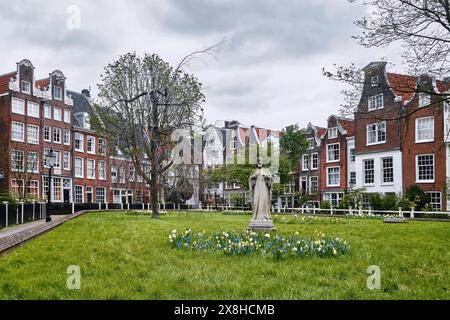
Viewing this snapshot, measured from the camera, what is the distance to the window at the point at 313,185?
53469 mm

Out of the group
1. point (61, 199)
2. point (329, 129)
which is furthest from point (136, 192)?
point (329, 129)

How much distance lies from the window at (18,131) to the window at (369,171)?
3575cm

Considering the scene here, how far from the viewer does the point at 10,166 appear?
4419 centimetres

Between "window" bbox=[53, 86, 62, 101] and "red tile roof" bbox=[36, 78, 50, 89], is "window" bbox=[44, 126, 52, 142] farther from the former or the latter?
"red tile roof" bbox=[36, 78, 50, 89]

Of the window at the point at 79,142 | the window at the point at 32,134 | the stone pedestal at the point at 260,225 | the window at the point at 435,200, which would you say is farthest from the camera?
the window at the point at 79,142

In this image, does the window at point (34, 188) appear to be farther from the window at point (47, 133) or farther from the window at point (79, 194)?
the window at point (79, 194)

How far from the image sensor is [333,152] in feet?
169

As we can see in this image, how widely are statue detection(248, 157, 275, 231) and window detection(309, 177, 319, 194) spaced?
37761 millimetres

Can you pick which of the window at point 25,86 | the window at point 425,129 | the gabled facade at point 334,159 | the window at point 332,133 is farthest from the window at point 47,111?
the window at point 425,129

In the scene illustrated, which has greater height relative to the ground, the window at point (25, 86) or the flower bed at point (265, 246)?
the window at point (25, 86)

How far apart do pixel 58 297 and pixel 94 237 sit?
7699 millimetres

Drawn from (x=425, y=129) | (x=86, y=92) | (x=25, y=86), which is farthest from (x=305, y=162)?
(x=25, y=86)

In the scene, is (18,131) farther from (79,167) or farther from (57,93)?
(79,167)
